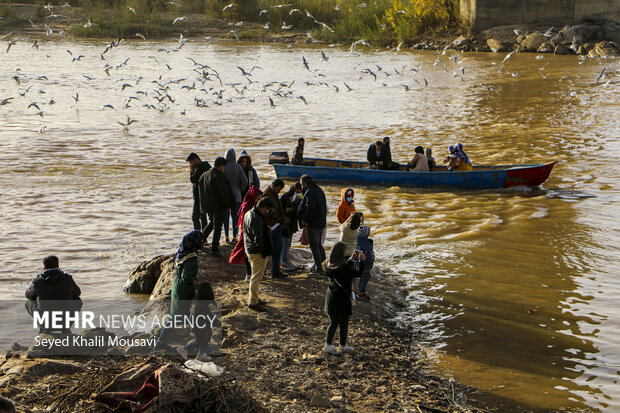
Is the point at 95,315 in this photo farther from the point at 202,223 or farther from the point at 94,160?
the point at 94,160

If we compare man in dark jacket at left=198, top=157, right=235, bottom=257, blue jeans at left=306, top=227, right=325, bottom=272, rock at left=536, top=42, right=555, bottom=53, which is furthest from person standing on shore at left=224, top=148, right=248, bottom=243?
rock at left=536, top=42, right=555, bottom=53

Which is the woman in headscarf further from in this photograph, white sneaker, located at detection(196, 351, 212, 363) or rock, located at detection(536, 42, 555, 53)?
rock, located at detection(536, 42, 555, 53)

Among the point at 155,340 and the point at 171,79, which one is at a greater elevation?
the point at 171,79

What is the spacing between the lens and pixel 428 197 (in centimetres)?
1614

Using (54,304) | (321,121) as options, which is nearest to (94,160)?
(321,121)

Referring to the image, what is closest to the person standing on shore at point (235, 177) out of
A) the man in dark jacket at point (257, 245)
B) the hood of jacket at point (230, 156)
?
the hood of jacket at point (230, 156)

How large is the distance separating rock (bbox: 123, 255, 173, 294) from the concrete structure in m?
42.0

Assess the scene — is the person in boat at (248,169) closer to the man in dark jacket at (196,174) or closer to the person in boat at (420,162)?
the man in dark jacket at (196,174)

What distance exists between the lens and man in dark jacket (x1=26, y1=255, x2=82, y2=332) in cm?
704

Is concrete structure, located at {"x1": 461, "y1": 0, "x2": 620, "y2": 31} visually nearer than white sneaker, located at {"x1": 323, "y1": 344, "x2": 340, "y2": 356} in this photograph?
No

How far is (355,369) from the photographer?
7195mm

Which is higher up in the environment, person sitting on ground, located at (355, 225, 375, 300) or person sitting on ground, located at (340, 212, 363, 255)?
person sitting on ground, located at (340, 212, 363, 255)

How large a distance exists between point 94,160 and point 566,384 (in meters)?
16.2

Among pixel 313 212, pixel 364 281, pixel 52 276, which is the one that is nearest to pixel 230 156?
pixel 313 212
